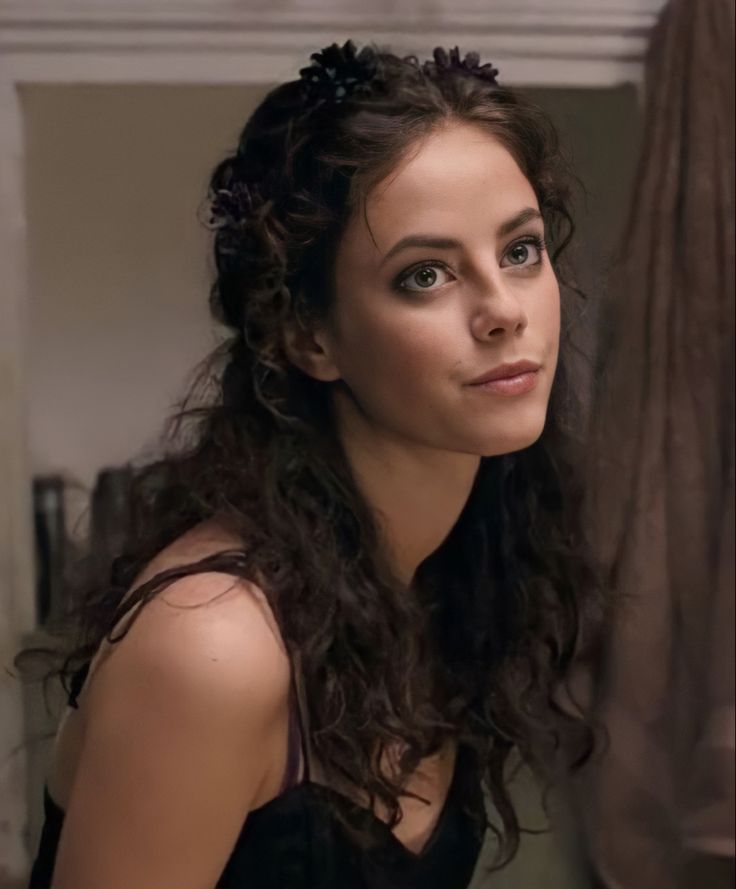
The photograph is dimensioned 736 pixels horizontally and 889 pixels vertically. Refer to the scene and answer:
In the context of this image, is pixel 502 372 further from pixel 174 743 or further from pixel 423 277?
pixel 174 743

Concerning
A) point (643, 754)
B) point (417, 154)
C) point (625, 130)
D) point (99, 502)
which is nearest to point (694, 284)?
point (625, 130)

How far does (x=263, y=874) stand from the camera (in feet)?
2.33

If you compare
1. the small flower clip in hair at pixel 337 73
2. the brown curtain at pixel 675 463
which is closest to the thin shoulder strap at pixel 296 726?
the brown curtain at pixel 675 463

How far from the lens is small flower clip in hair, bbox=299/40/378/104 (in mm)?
670

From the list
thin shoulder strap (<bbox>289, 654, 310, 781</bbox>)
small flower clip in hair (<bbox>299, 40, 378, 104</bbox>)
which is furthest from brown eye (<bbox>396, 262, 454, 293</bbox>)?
thin shoulder strap (<bbox>289, 654, 310, 781</bbox>)

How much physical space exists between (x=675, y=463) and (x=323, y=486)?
10.5 inches

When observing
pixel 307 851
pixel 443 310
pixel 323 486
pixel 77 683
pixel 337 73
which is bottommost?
pixel 307 851

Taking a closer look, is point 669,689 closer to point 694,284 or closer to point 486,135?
point 694,284

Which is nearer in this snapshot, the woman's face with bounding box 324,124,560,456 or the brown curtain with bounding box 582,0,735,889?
the woman's face with bounding box 324,124,560,456

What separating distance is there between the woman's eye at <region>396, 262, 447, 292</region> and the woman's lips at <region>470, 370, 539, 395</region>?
0.23ft

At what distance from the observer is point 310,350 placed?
2.31 feet

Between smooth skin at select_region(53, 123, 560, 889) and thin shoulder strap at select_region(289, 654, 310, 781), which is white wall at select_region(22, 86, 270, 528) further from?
thin shoulder strap at select_region(289, 654, 310, 781)

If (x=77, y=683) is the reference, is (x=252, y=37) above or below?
above

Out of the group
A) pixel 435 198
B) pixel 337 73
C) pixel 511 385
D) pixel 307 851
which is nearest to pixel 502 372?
pixel 511 385
